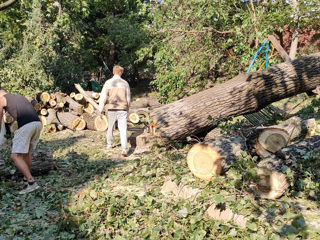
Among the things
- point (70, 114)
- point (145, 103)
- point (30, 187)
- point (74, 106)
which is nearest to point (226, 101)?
point (30, 187)

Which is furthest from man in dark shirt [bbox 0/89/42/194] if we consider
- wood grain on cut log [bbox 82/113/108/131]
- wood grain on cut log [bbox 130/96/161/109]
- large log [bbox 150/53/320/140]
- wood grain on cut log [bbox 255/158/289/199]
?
wood grain on cut log [bbox 130/96/161/109]

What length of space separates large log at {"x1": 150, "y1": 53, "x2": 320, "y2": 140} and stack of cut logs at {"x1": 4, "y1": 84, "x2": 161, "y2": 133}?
4005 mm

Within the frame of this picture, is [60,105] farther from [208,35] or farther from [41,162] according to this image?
[41,162]

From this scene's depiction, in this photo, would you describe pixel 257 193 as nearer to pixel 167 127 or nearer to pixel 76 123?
pixel 167 127

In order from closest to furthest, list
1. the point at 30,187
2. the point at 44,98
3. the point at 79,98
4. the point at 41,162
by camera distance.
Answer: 1. the point at 30,187
2. the point at 41,162
3. the point at 44,98
4. the point at 79,98

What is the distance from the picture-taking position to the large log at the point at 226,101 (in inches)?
233

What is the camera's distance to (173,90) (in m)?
11.3

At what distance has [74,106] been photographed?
459 inches

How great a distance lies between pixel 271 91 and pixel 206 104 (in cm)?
145

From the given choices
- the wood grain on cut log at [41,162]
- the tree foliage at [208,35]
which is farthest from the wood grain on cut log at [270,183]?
the tree foliage at [208,35]

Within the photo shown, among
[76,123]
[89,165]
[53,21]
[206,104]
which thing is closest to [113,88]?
[89,165]

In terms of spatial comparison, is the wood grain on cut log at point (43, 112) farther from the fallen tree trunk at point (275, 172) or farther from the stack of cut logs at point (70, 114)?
the fallen tree trunk at point (275, 172)

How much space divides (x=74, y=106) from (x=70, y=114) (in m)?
0.66

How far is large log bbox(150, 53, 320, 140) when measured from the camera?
233 inches
